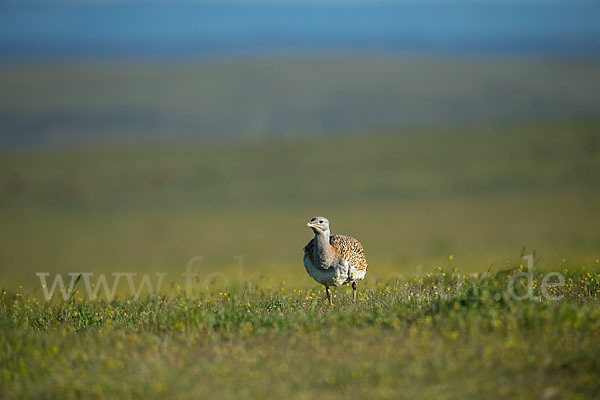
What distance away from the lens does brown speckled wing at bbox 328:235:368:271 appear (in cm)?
1018

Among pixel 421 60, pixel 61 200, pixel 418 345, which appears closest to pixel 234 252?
pixel 61 200

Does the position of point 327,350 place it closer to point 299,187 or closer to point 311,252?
point 311,252

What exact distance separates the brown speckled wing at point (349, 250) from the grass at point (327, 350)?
1.39m

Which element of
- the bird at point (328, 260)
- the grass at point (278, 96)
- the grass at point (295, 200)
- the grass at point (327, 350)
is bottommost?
the grass at point (327, 350)

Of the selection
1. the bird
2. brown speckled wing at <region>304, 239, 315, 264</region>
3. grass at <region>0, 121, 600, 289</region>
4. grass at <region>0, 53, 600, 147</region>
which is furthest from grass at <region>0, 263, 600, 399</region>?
grass at <region>0, 53, 600, 147</region>

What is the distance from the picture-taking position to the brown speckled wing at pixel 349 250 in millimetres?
10184

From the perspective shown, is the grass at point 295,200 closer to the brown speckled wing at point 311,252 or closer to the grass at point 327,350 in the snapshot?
the brown speckled wing at point 311,252

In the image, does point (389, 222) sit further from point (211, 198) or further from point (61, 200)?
point (61, 200)

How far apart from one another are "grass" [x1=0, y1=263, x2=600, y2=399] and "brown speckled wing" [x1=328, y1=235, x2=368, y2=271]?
1.39 m

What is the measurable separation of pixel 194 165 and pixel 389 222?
83.2 feet

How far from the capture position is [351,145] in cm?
6500

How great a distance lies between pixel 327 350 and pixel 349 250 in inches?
134

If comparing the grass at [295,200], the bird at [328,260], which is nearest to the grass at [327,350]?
the bird at [328,260]

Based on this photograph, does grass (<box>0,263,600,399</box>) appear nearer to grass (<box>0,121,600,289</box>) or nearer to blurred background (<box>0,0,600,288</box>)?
blurred background (<box>0,0,600,288</box>)
